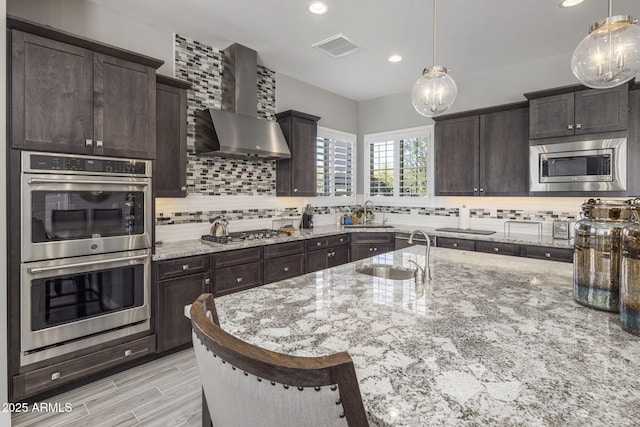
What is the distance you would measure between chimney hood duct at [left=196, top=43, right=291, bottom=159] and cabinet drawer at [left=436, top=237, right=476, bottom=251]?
2218 millimetres

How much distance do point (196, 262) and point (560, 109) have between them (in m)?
4.05

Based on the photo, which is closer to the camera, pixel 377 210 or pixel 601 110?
pixel 601 110

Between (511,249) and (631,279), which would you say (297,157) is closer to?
(511,249)

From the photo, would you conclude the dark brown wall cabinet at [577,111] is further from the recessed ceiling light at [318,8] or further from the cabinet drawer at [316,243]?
the cabinet drawer at [316,243]

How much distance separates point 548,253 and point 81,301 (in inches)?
167

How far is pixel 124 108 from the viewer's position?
252cm

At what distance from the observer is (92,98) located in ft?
7.73

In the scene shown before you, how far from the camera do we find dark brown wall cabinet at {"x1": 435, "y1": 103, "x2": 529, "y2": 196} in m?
3.83

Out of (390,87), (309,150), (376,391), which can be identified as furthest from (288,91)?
(376,391)

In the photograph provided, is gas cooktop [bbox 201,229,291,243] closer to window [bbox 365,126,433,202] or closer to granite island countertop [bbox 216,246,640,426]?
granite island countertop [bbox 216,246,640,426]

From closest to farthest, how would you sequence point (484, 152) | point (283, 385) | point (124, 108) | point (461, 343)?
point (283, 385) → point (461, 343) → point (124, 108) → point (484, 152)

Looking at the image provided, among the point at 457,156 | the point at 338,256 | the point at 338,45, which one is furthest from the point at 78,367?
the point at 457,156

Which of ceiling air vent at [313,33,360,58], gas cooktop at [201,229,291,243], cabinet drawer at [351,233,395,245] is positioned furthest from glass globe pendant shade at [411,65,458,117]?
cabinet drawer at [351,233,395,245]

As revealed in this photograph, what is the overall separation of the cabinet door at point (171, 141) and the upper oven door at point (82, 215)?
0.40m
